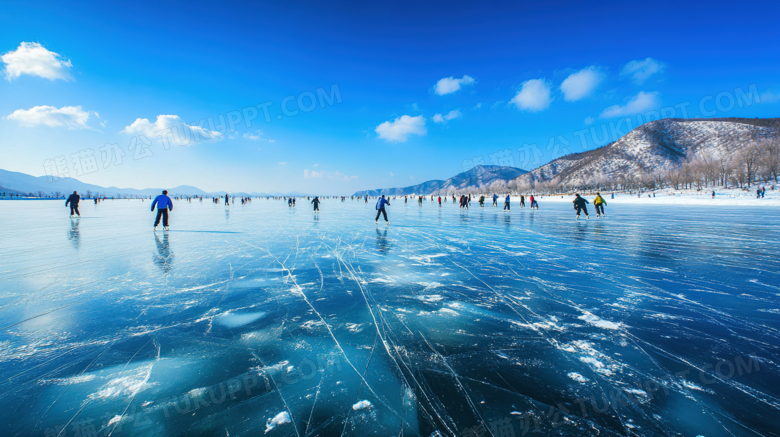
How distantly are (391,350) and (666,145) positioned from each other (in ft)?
555

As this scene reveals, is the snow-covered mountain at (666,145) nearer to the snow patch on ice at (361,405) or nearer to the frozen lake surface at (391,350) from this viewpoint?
the frozen lake surface at (391,350)

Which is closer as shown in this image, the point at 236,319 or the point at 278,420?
the point at 278,420

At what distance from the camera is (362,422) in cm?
185

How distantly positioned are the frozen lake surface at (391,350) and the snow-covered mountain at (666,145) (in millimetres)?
137548

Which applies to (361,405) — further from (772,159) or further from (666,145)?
(666,145)

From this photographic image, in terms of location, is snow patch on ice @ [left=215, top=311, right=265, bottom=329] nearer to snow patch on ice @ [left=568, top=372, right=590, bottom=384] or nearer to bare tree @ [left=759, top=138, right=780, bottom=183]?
snow patch on ice @ [left=568, top=372, right=590, bottom=384]

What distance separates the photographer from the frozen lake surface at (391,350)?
1.87 m

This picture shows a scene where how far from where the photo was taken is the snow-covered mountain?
107 meters

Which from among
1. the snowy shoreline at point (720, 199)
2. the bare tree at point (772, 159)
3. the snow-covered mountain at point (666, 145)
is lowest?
the snowy shoreline at point (720, 199)

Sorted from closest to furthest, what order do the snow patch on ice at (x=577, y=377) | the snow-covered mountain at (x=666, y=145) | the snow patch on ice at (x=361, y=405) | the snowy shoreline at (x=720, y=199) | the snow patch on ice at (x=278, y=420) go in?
the snow patch on ice at (x=278, y=420) → the snow patch on ice at (x=361, y=405) → the snow patch on ice at (x=577, y=377) → the snowy shoreline at (x=720, y=199) → the snow-covered mountain at (x=666, y=145)

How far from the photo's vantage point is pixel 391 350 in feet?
8.82

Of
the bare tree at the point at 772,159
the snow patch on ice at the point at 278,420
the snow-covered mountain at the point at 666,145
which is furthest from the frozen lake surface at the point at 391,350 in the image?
the snow-covered mountain at the point at 666,145

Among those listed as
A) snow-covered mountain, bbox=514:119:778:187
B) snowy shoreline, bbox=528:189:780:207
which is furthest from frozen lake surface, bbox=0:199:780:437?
snow-covered mountain, bbox=514:119:778:187

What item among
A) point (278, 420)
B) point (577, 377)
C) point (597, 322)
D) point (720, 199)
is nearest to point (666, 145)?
point (720, 199)
